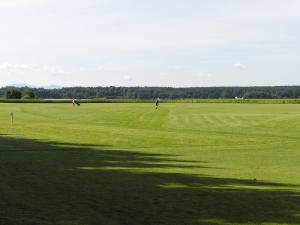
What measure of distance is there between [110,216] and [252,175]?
963cm

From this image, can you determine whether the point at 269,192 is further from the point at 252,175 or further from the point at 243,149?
the point at 243,149

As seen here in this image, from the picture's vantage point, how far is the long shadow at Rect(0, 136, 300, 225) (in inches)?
500

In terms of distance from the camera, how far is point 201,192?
1678 centimetres

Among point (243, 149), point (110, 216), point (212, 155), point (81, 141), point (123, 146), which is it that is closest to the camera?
point (110, 216)

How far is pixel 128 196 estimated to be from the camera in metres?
15.7

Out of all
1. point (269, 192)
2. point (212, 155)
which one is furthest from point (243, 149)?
point (269, 192)

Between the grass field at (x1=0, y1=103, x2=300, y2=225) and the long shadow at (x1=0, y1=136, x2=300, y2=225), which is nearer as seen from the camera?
the long shadow at (x1=0, y1=136, x2=300, y2=225)

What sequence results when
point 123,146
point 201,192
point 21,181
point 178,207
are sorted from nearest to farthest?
point 178,207, point 201,192, point 21,181, point 123,146

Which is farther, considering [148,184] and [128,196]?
[148,184]

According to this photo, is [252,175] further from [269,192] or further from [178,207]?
[178,207]

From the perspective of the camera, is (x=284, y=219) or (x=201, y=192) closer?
(x=284, y=219)

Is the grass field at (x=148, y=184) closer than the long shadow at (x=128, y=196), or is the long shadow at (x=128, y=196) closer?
the long shadow at (x=128, y=196)

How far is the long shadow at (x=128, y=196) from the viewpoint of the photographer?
41.6 ft

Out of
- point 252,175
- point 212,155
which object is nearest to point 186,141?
point 212,155
